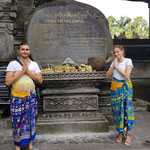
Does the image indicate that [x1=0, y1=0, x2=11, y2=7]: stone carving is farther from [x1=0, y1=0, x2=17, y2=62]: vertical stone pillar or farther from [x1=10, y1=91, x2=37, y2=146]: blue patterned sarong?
[x1=10, y1=91, x2=37, y2=146]: blue patterned sarong

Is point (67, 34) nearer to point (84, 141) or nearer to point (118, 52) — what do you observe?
point (118, 52)

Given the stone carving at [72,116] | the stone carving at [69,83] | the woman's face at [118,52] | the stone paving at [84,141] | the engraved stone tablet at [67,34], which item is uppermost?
the engraved stone tablet at [67,34]

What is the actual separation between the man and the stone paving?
1.28ft

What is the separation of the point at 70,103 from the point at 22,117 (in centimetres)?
134

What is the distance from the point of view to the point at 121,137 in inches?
120

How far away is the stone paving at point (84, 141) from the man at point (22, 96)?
39cm

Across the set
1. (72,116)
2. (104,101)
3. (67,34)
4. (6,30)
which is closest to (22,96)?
(72,116)

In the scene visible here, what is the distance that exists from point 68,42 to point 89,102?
1.95 meters

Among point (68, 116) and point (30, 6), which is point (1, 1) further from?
point (68, 116)

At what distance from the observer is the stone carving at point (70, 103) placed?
3.70 meters

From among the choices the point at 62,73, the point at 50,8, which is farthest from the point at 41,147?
the point at 50,8

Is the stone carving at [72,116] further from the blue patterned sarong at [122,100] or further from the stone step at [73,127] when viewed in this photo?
the blue patterned sarong at [122,100]

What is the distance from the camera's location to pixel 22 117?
8.52ft

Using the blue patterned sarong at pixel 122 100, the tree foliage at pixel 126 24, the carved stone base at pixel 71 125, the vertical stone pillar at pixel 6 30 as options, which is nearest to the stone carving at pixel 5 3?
the vertical stone pillar at pixel 6 30
